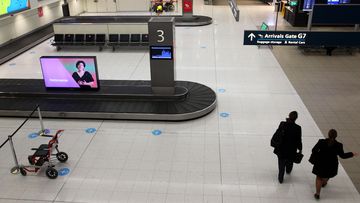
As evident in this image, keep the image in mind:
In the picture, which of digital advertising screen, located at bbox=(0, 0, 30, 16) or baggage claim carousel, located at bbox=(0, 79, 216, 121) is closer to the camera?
baggage claim carousel, located at bbox=(0, 79, 216, 121)

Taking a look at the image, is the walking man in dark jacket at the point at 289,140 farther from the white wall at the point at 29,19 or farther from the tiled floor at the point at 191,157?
the white wall at the point at 29,19

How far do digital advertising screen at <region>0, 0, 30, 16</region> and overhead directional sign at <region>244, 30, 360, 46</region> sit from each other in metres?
9.08

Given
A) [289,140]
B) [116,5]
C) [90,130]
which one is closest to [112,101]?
[90,130]

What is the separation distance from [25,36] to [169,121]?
35.3 feet

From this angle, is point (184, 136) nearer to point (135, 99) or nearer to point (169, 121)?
point (169, 121)

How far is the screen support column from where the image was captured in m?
7.72

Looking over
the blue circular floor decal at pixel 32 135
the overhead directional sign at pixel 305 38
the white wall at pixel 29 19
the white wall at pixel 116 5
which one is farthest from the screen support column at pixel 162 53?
the white wall at pixel 116 5

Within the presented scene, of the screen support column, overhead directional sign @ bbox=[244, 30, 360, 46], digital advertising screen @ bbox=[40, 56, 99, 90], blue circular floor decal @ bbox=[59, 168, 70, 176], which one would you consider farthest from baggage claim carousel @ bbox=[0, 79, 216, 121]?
overhead directional sign @ bbox=[244, 30, 360, 46]

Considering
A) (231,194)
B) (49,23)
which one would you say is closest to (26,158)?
(231,194)

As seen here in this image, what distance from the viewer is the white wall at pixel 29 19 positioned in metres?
13.7

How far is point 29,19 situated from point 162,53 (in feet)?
34.3

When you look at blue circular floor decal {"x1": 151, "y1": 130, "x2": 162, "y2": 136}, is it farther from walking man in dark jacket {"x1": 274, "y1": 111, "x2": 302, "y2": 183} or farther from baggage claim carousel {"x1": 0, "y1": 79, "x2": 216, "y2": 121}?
walking man in dark jacket {"x1": 274, "y1": 111, "x2": 302, "y2": 183}

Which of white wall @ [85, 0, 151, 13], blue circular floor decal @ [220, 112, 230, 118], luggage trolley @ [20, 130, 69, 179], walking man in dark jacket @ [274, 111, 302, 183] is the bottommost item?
blue circular floor decal @ [220, 112, 230, 118]

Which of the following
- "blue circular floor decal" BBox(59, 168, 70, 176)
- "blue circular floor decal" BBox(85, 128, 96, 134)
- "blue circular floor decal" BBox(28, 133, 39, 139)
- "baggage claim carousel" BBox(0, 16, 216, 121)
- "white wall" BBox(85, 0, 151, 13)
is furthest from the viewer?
"white wall" BBox(85, 0, 151, 13)
